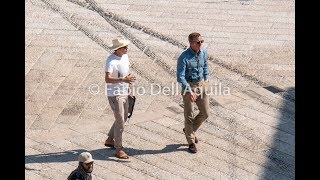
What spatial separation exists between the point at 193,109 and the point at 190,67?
0.64m

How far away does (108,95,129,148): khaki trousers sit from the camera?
977 centimetres

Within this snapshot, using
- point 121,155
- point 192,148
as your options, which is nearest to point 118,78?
point 121,155

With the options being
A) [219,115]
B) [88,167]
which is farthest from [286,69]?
[88,167]

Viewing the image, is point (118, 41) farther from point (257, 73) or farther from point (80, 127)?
point (257, 73)

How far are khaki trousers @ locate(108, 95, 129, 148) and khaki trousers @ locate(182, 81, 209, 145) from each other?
2.73 feet

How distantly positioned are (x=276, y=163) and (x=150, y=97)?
2884mm

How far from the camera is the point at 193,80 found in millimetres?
10055

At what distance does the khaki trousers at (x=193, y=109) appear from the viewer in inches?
396

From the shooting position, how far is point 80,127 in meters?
11.1

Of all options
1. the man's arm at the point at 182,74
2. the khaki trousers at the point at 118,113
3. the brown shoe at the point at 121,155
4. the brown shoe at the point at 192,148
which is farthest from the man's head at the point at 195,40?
the brown shoe at the point at 121,155

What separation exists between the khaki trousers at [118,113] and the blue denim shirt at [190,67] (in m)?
0.82

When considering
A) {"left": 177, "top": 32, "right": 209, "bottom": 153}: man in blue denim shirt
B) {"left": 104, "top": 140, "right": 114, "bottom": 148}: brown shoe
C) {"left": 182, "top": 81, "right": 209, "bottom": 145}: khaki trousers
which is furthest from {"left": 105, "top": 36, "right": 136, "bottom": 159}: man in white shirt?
{"left": 182, "top": 81, "right": 209, "bottom": 145}: khaki trousers

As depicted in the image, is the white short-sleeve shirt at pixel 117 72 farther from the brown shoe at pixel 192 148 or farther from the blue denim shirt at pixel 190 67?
the brown shoe at pixel 192 148

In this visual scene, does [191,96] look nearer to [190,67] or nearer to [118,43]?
[190,67]
